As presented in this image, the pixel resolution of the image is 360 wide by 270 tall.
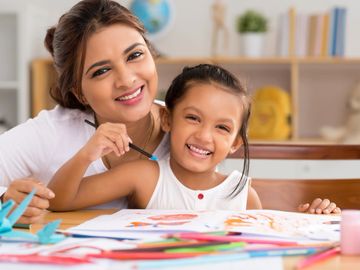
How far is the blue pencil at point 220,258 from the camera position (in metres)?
0.87

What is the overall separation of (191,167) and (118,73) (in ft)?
0.87

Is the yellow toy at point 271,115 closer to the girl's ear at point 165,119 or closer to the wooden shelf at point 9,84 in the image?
the wooden shelf at point 9,84

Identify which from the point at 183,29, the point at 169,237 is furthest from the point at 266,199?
the point at 183,29

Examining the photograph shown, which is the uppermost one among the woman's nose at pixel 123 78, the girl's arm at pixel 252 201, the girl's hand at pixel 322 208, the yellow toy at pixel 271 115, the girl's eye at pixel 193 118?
the woman's nose at pixel 123 78

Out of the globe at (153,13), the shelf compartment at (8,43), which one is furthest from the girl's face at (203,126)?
the shelf compartment at (8,43)

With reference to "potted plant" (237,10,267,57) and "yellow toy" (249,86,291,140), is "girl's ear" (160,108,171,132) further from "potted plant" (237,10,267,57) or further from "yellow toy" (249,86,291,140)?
"potted plant" (237,10,267,57)

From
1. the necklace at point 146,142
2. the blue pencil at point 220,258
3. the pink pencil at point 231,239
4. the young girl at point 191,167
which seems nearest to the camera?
the blue pencil at point 220,258

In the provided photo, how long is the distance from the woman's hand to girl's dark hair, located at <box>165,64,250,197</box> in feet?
1.41

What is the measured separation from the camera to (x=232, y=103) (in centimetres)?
155

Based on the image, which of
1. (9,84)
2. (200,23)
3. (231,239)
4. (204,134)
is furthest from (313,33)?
(231,239)

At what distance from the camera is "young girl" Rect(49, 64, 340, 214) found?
1.49m

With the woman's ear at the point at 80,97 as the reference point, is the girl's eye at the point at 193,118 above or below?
below

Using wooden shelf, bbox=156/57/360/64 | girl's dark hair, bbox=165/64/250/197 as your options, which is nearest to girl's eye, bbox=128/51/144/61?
girl's dark hair, bbox=165/64/250/197

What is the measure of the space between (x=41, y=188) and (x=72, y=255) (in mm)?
366
